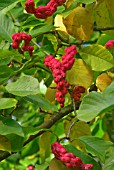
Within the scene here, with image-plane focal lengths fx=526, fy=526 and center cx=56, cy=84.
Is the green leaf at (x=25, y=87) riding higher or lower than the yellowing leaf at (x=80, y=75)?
higher

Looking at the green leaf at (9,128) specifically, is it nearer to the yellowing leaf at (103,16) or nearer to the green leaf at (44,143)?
the green leaf at (44,143)

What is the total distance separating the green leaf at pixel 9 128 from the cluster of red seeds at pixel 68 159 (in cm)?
9

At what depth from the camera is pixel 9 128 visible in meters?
1.19

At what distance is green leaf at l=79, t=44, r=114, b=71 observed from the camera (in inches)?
54.2

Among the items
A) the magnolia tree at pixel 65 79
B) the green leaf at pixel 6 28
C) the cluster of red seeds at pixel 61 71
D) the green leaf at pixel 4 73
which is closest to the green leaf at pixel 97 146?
the magnolia tree at pixel 65 79

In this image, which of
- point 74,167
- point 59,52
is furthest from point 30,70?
point 74,167

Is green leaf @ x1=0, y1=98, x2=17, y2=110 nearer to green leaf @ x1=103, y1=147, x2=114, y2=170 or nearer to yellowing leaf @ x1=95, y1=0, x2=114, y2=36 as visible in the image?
green leaf @ x1=103, y1=147, x2=114, y2=170

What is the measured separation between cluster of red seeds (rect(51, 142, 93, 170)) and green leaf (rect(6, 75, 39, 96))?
0.14m

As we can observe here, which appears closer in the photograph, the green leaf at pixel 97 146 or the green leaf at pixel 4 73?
the green leaf at pixel 97 146

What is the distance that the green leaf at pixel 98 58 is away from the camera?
1376 mm

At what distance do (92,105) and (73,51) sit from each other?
0.29 m

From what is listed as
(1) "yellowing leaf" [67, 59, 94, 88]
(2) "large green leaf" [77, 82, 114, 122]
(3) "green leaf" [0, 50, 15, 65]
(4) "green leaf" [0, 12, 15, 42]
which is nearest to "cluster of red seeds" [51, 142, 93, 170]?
(2) "large green leaf" [77, 82, 114, 122]

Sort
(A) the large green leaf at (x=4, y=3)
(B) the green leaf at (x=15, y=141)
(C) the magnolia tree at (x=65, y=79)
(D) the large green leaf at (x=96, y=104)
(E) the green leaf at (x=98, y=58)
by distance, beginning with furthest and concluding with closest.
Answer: (A) the large green leaf at (x=4, y=3), (E) the green leaf at (x=98, y=58), (B) the green leaf at (x=15, y=141), (C) the magnolia tree at (x=65, y=79), (D) the large green leaf at (x=96, y=104)

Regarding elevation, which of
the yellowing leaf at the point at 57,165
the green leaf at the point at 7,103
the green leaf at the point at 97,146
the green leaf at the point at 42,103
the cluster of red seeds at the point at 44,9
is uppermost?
the cluster of red seeds at the point at 44,9
